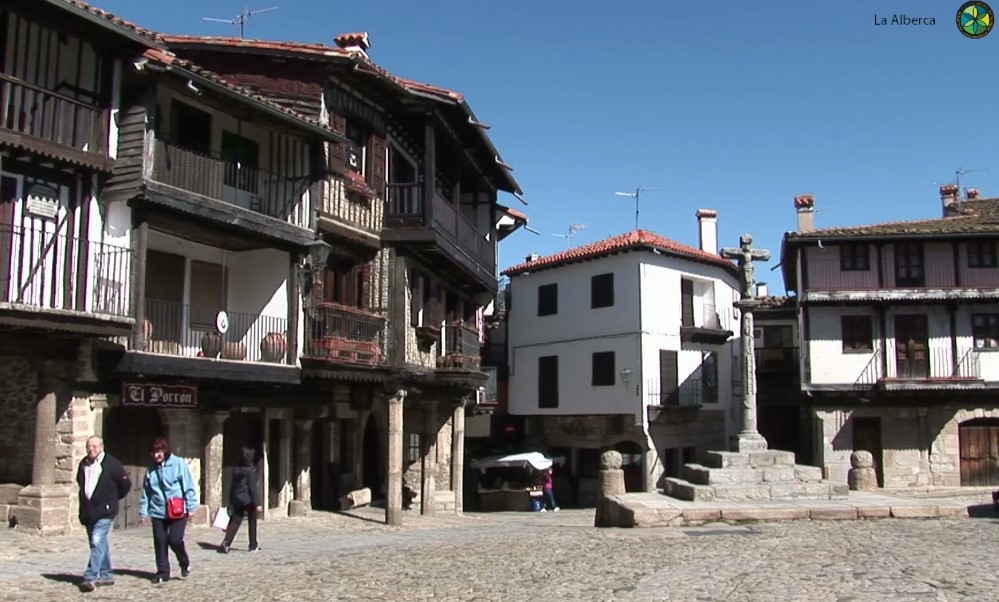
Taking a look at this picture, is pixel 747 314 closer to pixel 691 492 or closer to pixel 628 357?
pixel 691 492

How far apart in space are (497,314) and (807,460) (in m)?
12.6

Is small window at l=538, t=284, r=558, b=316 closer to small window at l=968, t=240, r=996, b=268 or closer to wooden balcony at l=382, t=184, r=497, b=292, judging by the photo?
wooden balcony at l=382, t=184, r=497, b=292

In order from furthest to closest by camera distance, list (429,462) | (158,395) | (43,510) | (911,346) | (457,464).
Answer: (911,346), (457,464), (429,462), (158,395), (43,510)

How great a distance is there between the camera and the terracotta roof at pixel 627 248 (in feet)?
107

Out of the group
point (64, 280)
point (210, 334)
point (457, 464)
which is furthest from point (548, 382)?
point (64, 280)

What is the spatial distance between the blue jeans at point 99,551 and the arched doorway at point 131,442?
627 cm

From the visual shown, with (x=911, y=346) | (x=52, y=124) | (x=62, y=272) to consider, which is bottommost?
(x=62, y=272)

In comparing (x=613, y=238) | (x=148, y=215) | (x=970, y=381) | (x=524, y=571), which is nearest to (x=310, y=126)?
(x=148, y=215)

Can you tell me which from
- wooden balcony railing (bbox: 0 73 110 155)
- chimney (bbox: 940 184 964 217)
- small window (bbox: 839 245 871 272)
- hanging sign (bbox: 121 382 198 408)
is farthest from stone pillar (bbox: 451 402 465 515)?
chimney (bbox: 940 184 964 217)

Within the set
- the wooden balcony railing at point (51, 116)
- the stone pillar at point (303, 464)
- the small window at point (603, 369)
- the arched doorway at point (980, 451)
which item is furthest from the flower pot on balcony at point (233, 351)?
the arched doorway at point (980, 451)

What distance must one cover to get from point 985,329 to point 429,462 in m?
19.2

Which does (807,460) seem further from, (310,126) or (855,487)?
(310,126)

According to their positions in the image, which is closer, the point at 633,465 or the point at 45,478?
the point at 45,478

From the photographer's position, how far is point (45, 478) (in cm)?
1456
